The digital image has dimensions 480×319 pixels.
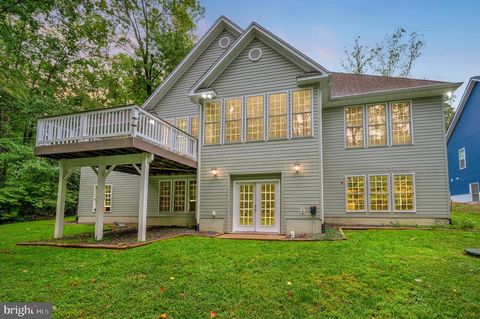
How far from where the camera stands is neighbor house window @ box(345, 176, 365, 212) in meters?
11.3

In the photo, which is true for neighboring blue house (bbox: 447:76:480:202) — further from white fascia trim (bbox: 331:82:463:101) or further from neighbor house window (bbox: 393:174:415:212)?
neighbor house window (bbox: 393:174:415:212)

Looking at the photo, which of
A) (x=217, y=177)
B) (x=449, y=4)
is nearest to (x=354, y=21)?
(x=449, y=4)

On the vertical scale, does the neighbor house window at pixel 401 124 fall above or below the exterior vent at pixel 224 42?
below

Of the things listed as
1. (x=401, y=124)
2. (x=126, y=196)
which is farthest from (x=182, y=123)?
(x=401, y=124)

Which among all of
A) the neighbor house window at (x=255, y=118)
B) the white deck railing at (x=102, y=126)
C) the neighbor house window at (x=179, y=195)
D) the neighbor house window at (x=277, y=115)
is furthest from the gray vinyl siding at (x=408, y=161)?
the white deck railing at (x=102, y=126)

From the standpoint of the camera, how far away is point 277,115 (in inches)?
404

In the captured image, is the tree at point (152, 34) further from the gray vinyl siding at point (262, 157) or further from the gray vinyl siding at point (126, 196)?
the gray vinyl siding at point (262, 157)

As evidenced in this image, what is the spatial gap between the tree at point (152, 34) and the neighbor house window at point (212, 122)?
35.4 ft

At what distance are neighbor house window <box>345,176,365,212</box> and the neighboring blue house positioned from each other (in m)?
12.4

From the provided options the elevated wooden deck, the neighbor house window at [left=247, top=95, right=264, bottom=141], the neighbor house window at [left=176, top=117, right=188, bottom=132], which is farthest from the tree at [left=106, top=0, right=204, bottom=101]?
the elevated wooden deck

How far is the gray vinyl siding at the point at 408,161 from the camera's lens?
1043 cm

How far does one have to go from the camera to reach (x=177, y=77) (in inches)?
548

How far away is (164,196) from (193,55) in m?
7.11

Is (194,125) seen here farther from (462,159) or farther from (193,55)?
(462,159)
